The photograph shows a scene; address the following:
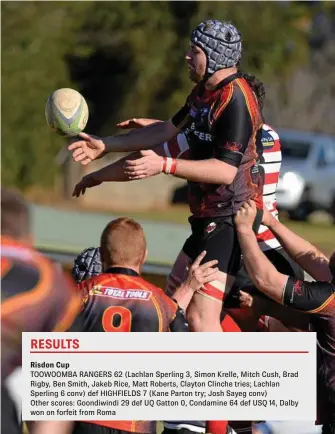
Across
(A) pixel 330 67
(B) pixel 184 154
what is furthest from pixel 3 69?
(B) pixel 184 154

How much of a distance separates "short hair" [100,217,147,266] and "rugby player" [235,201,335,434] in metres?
0.61

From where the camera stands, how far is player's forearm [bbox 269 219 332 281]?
5.36 metres

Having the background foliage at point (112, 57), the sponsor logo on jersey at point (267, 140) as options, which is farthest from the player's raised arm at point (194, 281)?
the background foliage at point (112, 57)

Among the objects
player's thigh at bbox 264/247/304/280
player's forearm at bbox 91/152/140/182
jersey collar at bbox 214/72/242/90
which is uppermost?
jersey collar at bbox 214/72/242/90

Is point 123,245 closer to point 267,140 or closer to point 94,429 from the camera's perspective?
point 94,429

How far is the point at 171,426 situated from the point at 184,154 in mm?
1295

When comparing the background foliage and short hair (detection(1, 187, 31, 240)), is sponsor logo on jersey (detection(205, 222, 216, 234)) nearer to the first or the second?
short hair (detection(1, 187, 31, 240))

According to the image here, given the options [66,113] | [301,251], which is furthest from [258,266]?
[66,113]

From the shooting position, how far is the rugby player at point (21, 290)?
144 inches

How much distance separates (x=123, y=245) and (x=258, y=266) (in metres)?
0.75

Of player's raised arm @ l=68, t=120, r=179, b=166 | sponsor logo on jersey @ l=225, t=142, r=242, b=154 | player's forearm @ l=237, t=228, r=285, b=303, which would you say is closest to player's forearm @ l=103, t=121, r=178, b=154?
player's raised arm @ l=68, t=120, r=179, b=166

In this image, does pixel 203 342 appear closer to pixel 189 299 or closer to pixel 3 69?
pixel 189 299

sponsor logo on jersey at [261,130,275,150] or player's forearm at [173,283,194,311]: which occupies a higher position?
sponsor logo on jersey at [261,130,275,150]

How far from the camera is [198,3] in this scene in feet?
85.6
